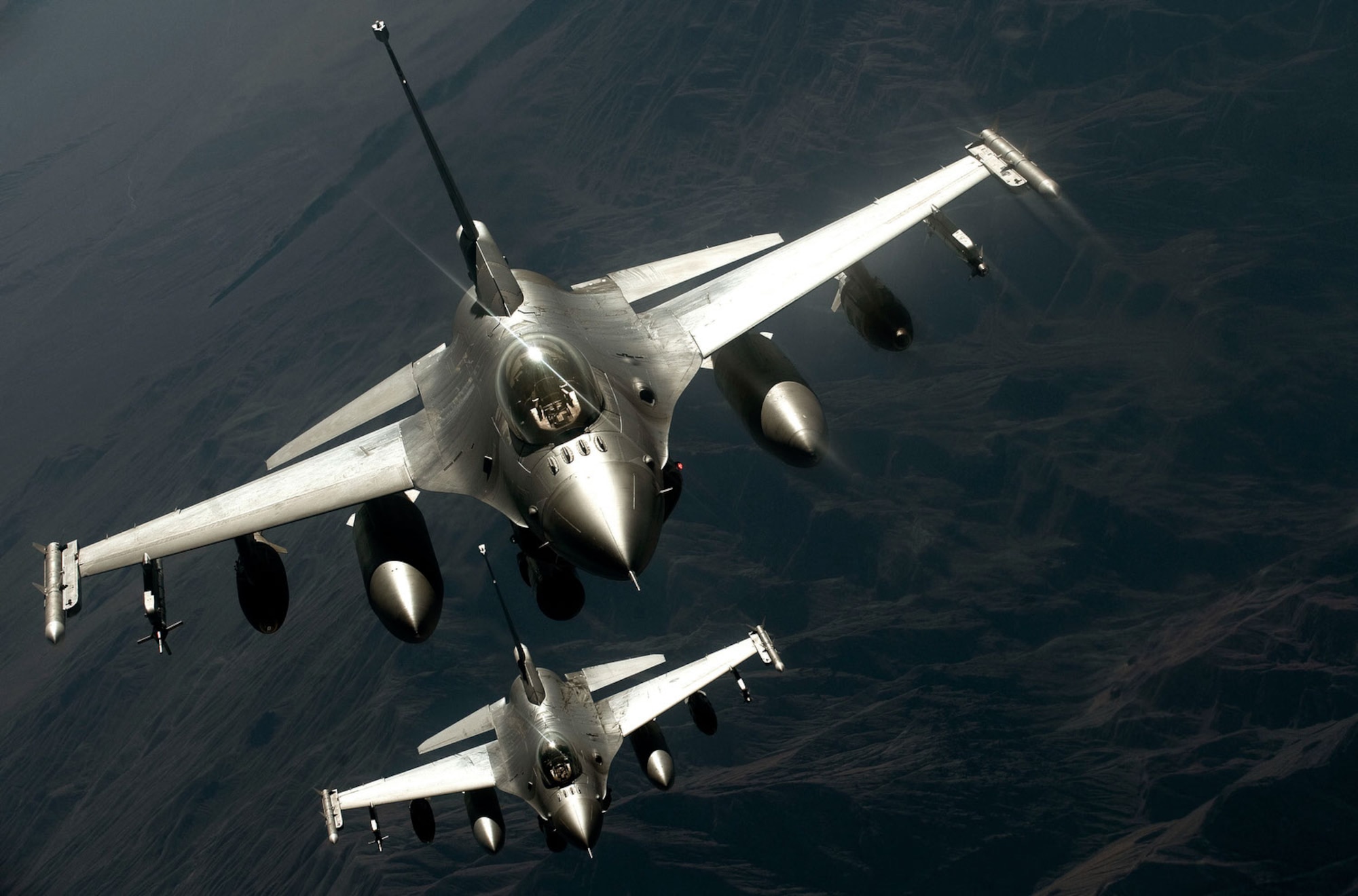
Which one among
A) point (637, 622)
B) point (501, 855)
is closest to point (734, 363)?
point (637, 622)

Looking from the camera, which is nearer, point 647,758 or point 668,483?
point 668,483

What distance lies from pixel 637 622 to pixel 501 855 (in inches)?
1902

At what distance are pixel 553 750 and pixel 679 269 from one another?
69.0 ft

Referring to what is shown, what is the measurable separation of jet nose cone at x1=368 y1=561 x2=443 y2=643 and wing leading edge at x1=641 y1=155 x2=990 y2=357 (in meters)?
Result: 9.01

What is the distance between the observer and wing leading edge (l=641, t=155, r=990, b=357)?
2280 cm

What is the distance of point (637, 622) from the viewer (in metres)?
170

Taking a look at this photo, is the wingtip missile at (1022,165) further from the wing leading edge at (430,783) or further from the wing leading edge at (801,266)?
the wing leading edge at (430,783)

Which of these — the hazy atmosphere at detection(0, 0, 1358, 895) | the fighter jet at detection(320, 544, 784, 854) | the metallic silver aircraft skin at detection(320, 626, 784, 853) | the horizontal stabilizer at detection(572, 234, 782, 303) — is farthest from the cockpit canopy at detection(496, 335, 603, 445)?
the hazy atmosphere at detection(0, 0, 1358, 895)

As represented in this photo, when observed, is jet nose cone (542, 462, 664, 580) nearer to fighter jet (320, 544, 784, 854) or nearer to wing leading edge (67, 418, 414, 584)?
wing leading edge (67, 418, 414, 584)

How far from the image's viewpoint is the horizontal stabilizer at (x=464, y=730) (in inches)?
1460

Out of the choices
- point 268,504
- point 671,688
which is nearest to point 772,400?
point 268,504

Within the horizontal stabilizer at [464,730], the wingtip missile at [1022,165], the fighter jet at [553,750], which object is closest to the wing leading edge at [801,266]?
the wingtip missile at [1022,165]

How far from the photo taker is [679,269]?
2631 centimetres

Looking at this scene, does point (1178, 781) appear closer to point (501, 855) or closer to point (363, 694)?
point (501, 855)
